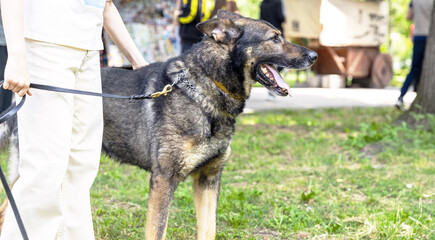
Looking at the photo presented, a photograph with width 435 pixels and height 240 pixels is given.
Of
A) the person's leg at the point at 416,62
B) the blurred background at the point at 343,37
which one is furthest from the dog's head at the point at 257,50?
the blurred background at the point at 343,37

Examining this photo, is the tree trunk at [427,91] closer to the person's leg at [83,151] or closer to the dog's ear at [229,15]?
the dog's ear at [229,15]

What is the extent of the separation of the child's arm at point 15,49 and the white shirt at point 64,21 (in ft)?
0.43

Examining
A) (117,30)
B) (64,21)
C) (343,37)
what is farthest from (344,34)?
(64,21)

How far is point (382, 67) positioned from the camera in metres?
16.8

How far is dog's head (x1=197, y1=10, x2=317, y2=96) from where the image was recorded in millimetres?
3195

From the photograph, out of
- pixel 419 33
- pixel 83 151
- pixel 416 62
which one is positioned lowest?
pixel 416 62

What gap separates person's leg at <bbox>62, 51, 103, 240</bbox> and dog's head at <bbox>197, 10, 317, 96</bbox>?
0.91 meters

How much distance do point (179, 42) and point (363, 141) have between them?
153 inches

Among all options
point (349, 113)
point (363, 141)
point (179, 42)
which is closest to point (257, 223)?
point (363, 141)

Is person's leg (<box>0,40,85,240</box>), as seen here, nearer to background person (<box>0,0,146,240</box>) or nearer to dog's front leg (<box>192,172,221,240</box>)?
background person (<box>0,0,146,240</box>)

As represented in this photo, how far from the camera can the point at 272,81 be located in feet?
10.6

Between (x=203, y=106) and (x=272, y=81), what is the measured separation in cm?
47

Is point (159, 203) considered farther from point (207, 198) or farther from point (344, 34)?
point (344, 34)

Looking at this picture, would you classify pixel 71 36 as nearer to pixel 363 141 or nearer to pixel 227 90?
pixel 227 90
